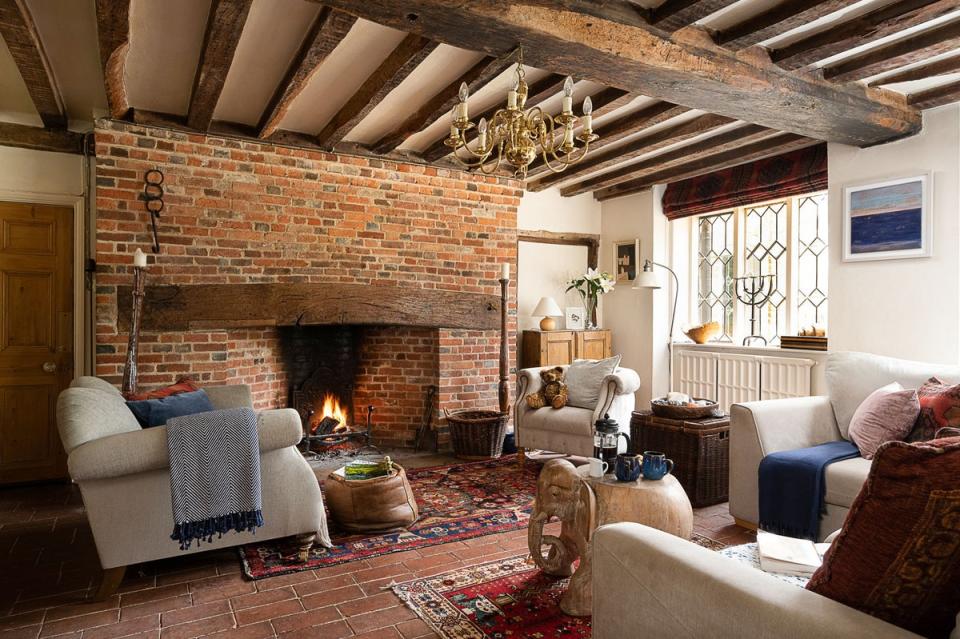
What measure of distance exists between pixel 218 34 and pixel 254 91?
1067 millimetres

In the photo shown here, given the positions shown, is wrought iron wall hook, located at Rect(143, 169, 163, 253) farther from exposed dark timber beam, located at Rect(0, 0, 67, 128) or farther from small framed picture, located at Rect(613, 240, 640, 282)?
small framed picture, located at Rect(613, 240, 640, 282)

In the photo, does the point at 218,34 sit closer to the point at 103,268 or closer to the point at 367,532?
the point at 103,268

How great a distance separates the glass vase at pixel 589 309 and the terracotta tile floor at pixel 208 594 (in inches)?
142

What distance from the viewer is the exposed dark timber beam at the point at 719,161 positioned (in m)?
4.84

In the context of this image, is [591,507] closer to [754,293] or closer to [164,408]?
[164,408]

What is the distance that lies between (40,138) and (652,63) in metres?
4.19

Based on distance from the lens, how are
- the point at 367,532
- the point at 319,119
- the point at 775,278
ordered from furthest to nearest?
the point at 775,278, the point at 319,119, the point at 367,532

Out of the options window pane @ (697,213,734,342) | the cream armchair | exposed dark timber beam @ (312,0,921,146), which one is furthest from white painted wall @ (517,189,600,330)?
exposed dark timber beam @ (312,0,921,146)

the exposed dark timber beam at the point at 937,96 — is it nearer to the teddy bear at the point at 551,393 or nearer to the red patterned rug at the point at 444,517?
the teddy bear at the point at 551,393

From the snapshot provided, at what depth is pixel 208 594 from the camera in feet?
8.54

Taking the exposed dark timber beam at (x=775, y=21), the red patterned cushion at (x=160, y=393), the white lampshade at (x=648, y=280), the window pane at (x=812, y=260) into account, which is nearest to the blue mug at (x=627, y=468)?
the exposed dark timber beam at (x=775, y=21)

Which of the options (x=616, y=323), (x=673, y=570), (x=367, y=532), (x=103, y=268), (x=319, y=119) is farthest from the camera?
(x=616, y=323)

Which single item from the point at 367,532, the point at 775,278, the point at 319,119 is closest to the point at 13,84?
the point at 319,119

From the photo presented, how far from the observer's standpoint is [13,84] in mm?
3830
